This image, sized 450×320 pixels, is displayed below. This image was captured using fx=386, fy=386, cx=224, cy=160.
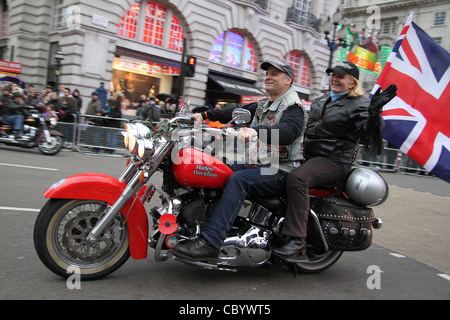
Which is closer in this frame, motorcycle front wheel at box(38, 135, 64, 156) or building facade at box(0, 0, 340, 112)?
motorcycle front wheel at box(38, 135, 64, 156)

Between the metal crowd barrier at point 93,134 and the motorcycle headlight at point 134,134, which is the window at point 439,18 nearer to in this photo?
the metal crowd barrier at point 93,134

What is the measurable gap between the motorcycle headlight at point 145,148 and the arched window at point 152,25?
54.2 feet

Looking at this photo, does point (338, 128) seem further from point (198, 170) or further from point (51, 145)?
point (51, 145)

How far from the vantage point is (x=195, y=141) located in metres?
3.07

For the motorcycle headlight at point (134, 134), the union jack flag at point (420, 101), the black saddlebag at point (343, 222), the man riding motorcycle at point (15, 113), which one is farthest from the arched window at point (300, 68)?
the motorcycle headlight at point (134, 134)

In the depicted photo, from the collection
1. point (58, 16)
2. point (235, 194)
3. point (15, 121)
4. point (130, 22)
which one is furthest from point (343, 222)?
point (58, 16)

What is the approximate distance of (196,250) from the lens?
2977mm

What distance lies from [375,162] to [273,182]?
15.3m

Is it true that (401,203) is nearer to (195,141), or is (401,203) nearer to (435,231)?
(435,231)

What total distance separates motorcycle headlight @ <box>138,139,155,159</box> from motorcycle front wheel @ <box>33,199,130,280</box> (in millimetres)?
518

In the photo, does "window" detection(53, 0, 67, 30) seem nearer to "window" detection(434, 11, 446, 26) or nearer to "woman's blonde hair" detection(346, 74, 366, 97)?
"woman's blonde hair" detection(346, 74, 366, 97)

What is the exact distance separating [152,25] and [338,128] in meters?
17.5

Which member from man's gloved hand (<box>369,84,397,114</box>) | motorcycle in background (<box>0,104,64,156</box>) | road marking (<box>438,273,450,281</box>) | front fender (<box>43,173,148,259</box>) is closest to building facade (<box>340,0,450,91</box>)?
motorcycle in background (<box>0,104,64,156</box>)

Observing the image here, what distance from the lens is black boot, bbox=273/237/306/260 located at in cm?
321
